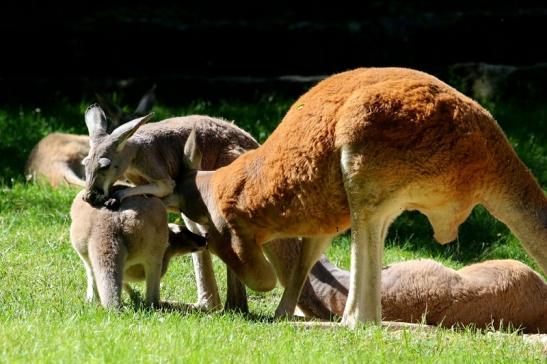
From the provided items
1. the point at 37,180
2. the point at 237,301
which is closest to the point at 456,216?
the point at 237,301

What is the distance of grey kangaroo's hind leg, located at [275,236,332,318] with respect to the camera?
7.68 metres

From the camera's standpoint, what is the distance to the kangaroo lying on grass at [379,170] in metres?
6.76

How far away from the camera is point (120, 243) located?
7.21m

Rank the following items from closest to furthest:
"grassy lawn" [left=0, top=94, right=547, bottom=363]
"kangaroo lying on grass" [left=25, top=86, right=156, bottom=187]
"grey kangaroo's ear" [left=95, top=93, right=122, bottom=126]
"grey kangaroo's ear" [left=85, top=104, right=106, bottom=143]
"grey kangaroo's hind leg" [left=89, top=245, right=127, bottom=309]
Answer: "grassy lawn" [left=0, top=94, right=547, bottom=363]
"grey kangaroo's hind leg" [left=89, top=245, right=127, bottom=309]
"grey kangaroo's ear" [left=85, top=104, right=106, bottom=143]
"grey kangaroo's ear" [left=95, top=93, right=122, bottom=126]
"kangaroo lying on grass" [left=25, top=86, right=156, bottom=187]

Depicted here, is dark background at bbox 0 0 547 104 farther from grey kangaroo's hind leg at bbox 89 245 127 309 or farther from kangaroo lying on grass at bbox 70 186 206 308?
grey kangaroo's hind leg at bbox 89 245 127 309

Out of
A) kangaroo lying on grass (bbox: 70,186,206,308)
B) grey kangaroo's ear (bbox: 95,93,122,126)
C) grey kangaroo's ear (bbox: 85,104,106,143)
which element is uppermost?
grey kangaroo's ear (bbox: 85,104,106,143)

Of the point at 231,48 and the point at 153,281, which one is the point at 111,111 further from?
the point at 231,48

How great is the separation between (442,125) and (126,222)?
1913mm

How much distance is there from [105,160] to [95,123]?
1.43 feet

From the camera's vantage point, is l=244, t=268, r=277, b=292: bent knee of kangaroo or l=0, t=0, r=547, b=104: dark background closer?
l=244, t=268, r=277, b=292: bent knee of kangaroo

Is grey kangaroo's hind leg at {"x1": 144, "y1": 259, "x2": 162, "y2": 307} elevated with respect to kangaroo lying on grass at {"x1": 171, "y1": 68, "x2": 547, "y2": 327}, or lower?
lower

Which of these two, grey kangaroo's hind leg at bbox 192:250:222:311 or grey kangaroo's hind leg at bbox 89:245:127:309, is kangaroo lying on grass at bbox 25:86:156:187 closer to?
grey kangaroo's hind leg at bbox 192:250:222:311

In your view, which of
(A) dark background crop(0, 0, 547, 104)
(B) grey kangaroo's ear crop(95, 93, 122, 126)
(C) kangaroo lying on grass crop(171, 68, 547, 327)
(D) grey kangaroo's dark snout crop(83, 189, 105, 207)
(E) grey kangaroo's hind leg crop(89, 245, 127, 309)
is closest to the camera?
(C) kangaroo lying on grass crop(171, 68, 547, 327)

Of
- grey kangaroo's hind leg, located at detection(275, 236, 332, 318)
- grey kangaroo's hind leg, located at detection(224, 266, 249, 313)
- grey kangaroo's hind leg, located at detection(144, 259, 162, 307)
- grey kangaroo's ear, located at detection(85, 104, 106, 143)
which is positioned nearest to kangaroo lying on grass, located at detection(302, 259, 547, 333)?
grey kangaroo's hind leg, located at detection(275, 236, 332, 318)
